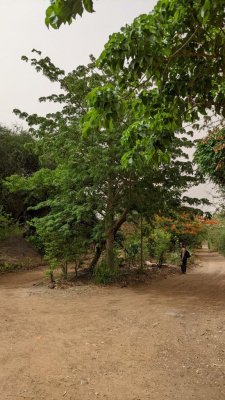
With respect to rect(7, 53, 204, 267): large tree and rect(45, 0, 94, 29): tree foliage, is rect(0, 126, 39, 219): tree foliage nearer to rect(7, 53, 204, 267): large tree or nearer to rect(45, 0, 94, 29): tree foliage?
rect(7, 53, 204, 267): large tree

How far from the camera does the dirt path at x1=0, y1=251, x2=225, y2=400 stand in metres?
4.72

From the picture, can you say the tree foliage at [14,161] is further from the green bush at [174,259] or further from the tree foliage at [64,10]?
the tree foliage at [64,10]

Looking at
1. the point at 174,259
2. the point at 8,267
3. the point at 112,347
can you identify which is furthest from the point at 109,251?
the point at 174,259

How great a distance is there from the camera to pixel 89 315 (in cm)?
917

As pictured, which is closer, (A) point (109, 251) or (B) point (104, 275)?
(B) point (104, 275)

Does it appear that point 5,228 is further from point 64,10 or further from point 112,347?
point 64,10

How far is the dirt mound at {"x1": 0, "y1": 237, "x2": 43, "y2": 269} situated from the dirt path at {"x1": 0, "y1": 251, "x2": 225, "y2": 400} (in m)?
8.61

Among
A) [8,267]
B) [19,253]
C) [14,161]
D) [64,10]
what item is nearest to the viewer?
[64,10]

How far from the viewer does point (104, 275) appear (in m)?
14.3

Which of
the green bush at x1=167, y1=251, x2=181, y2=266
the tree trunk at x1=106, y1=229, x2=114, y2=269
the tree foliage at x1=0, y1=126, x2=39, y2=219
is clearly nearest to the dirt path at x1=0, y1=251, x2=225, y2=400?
the tree trunk at x1=106, y1=229, x2=114, y2=269

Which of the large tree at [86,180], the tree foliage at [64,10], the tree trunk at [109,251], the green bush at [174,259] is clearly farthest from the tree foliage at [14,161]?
the tree foliage at [64,10]

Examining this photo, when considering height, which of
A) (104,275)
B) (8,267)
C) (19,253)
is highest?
(19,253)

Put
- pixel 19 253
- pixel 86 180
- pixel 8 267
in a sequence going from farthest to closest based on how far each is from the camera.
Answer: pixel 19 253 → pixel 8 267 → pixel 86 180

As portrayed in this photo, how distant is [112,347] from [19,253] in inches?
673
